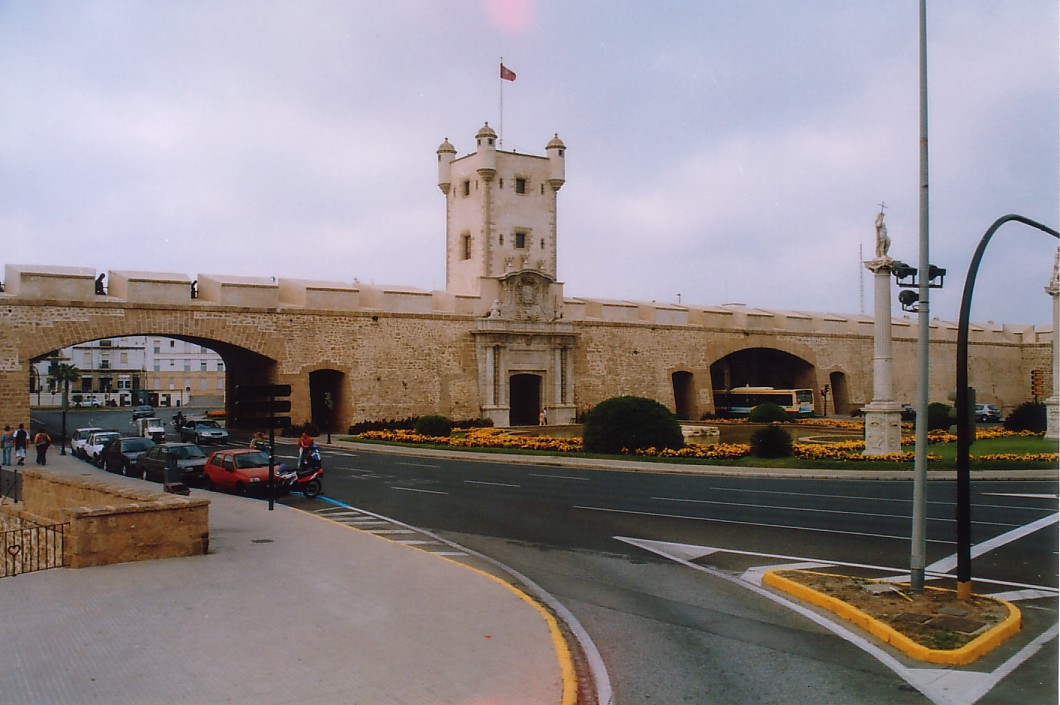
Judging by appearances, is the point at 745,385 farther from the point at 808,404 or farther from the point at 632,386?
the point at 632,386

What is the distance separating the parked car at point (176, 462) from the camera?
2361 cm

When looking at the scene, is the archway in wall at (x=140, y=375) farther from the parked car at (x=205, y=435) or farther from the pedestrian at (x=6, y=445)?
the pedestrian at (x=6, y=445)

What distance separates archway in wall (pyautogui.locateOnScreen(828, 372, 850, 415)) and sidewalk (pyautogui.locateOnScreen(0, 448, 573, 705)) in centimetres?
5570

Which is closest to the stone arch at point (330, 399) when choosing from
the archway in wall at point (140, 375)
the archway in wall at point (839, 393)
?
the archway in wall at point (839, 393)

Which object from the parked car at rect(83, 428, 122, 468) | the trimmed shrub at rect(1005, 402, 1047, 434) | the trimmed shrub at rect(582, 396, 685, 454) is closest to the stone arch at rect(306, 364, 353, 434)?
the parked car at rect(83, 428, 122, 468)

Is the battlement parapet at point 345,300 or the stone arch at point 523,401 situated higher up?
the battlement parapet at point 345,300

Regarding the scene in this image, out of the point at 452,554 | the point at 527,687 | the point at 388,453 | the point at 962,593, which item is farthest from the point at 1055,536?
the point at 388,453

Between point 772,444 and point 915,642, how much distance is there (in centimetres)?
2248

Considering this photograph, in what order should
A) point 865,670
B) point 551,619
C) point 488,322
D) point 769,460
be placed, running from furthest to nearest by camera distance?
point 488,322
point 769,460
point 551,619
point 865,670

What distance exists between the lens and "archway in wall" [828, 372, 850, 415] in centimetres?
6297

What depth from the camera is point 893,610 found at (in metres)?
9.84

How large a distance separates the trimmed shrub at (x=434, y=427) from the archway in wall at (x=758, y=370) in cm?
2805

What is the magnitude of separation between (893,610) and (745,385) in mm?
56923

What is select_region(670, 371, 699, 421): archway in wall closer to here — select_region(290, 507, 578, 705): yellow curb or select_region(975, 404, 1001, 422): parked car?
select_region(975, 404, 1001, 422): parked car
